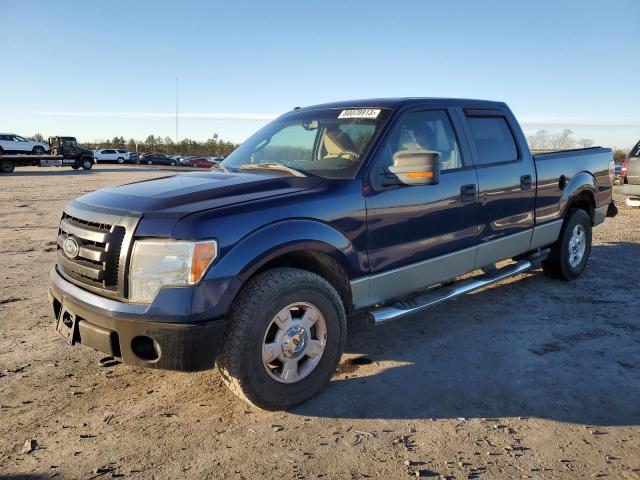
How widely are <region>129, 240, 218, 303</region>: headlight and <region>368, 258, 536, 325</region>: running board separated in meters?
1.36

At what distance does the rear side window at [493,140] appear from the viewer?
14.8 feet

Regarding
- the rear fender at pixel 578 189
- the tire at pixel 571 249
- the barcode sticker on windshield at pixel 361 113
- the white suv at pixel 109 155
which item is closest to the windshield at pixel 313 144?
the barcode sticker on windshield at pixel 361 113

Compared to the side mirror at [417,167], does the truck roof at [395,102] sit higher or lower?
higher

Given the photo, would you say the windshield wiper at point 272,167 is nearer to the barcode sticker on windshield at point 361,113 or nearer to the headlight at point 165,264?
the barcode sticker on windshield at point 361,113

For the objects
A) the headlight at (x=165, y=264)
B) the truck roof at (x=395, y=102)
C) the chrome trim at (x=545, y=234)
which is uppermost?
the truck roof at (x=395, y=102)

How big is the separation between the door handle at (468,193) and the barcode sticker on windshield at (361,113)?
0.95 meters

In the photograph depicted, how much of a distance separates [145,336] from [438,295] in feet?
7.56

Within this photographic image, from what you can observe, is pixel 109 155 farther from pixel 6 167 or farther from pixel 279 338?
pixel 279 338

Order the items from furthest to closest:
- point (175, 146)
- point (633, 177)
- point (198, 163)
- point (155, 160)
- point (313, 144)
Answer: point (175, 146), point (155, 160), point (198, 163), point (633, 177), point (313, 144)

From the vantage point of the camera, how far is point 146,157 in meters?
54.2

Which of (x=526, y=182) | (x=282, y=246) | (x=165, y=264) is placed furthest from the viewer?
(x=526, y=182)

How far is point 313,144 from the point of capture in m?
4.03

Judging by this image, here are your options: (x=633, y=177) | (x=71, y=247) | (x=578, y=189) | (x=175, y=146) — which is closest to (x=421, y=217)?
(x=71, y=247)

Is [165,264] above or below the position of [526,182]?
below
